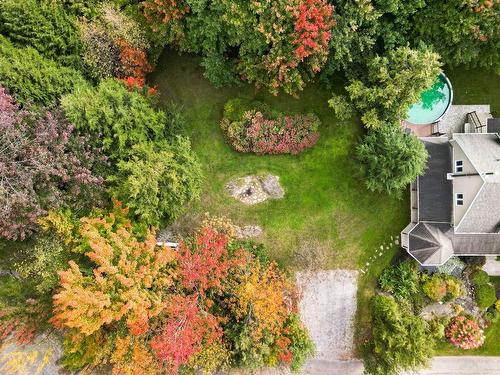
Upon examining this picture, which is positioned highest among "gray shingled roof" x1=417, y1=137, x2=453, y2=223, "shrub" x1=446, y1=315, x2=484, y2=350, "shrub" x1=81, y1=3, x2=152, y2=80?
"shrub" x1=81, y1=3, x2=152, y2=80

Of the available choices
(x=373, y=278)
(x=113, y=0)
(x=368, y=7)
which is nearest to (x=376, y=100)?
(x=368, y=7)

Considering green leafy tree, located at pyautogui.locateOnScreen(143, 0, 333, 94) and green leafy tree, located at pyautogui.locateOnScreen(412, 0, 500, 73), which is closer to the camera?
green leafy tree, located at pyautogui.locateOnScreen(143, 0, 333, 94)

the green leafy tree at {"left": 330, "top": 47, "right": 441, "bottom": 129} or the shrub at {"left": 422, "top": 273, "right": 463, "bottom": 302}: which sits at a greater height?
the green leafy tree at {"left": 330, "top": 47, "right": 441, "bottom": 129}

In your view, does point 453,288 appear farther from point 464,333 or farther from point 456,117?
point 456,117

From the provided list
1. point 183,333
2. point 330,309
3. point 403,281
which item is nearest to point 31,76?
point 183,333

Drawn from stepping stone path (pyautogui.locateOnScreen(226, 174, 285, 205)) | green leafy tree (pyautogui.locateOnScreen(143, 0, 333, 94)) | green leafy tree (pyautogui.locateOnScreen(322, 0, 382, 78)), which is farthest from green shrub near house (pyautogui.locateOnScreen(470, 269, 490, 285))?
green leafy tree (pyautogui.locateOnScreen(143, 0, 333, 94))

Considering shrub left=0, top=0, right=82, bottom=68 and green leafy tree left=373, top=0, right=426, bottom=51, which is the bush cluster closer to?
green leafy tree left=373, top=0, right=426, bottom=51
